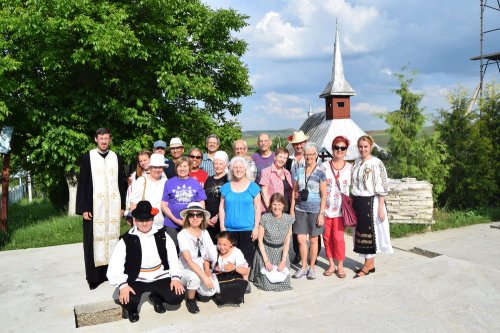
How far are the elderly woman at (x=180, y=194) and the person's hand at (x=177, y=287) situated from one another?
30.3 inches

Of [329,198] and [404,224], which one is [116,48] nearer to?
[329,198]

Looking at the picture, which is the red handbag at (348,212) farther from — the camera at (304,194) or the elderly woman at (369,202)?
the camera at (304,194)

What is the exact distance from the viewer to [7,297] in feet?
15.8

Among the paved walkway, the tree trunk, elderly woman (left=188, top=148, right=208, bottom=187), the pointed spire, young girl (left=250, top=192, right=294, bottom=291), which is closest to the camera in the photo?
the paved walkway

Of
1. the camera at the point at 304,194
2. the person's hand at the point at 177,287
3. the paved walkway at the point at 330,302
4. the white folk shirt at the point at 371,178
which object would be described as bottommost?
the paved walkway at the point at 330,302

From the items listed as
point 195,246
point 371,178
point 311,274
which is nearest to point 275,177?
point 371,178

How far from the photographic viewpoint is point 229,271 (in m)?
4.35

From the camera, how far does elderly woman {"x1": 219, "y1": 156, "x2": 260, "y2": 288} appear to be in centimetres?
457

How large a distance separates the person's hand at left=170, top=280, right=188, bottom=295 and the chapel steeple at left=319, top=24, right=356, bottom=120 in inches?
1299

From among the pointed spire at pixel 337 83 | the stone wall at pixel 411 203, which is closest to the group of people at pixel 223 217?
the stone wall at pixel 411 203

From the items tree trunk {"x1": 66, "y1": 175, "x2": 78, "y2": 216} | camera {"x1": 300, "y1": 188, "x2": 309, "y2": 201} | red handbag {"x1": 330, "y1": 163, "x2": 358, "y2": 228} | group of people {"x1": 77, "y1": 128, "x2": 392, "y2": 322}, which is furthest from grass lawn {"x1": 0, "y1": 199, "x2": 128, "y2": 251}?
red handbag {"x1": 330, "y1": 163, "x2": 358, "y2": 228}

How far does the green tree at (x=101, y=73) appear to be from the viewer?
9.26 metres

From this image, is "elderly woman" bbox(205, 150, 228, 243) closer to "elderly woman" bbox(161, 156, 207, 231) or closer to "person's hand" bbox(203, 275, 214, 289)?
"elderly woman" bbox(161, 156, 207, 231)

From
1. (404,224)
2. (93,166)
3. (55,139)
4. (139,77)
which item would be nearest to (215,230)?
(93,166)
